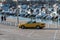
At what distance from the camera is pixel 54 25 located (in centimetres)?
4672

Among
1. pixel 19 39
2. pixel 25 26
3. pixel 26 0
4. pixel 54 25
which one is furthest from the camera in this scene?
pixel 26 0

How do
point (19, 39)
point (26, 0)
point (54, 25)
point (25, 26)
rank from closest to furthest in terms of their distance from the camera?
1. point (19, 39)
2. point (25, 26)
3. point (54, 25)
4. point (26, 0)

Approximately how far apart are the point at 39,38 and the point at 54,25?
14.4 metres

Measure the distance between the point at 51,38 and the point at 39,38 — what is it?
132cm

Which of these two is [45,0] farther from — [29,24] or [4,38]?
[4,38]

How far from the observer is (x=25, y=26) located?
143 feet

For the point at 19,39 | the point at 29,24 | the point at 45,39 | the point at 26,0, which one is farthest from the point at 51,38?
the point at 26,0

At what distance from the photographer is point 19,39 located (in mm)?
31234

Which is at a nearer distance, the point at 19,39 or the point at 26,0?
the point at 19,39

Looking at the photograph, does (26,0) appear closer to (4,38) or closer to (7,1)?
(7,1)

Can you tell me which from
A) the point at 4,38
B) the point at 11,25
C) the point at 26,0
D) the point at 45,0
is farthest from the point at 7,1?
the point at 4,38

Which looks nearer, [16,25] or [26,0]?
[16,25]

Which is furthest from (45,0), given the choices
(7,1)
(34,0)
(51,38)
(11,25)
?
(51,38)

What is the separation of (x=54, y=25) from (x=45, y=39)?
1525 cm
